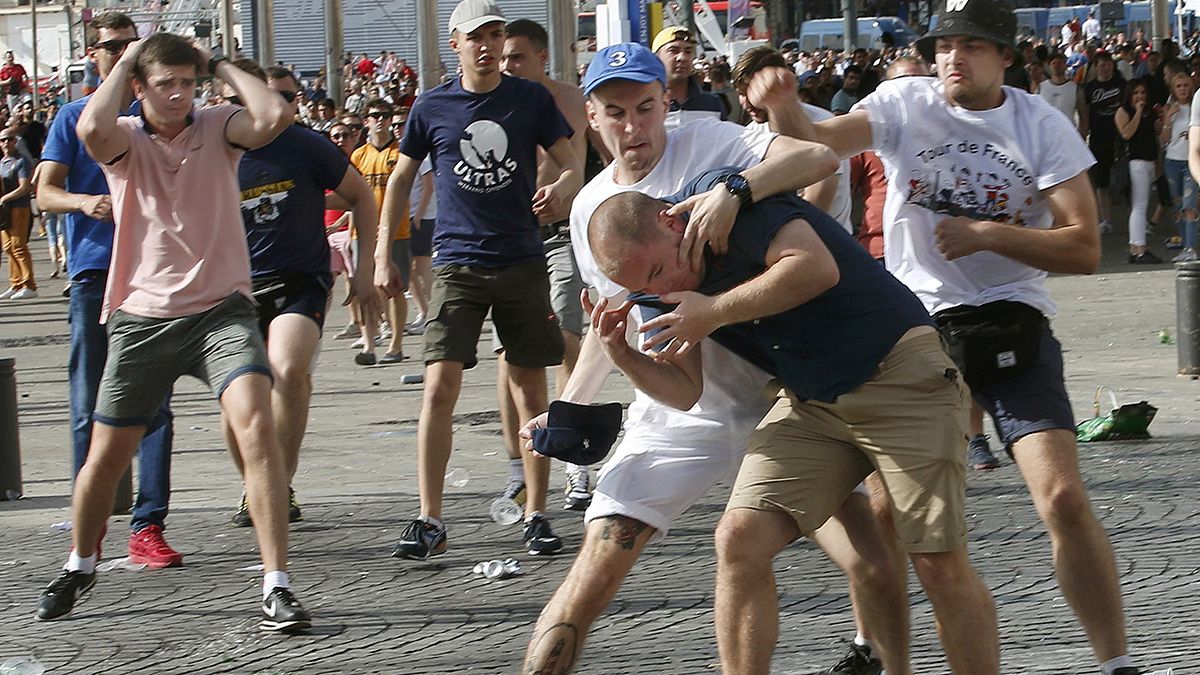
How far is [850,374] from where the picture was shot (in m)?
4.64

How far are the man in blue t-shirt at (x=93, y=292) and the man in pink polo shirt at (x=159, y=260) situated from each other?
1.98 feet

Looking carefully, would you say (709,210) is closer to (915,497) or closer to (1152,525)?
(915,497)

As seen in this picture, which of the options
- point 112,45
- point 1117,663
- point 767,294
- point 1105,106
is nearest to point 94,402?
point 112,45

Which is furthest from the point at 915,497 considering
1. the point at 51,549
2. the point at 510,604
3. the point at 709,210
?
the point at 51,549

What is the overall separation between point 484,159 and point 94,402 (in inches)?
71.9

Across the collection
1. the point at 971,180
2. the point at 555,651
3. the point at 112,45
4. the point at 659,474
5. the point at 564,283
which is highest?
the point at 112,45

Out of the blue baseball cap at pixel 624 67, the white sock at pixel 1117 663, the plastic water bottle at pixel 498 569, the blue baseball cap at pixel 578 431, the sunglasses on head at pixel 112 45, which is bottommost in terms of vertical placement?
the plastic water bottle at pixel 498 569

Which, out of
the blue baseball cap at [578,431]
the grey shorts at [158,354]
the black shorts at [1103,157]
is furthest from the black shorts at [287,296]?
the black shorts at [1103,157]

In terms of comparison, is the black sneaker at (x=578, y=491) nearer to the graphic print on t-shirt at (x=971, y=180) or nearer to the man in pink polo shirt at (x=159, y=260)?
the man in pink polo shirt at (x=159, y=260)

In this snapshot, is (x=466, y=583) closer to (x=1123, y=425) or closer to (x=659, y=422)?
(x=659, y=422)

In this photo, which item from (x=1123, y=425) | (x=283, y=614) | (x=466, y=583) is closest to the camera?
(x=283, y=614)

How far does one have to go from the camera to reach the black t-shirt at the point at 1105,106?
837 inches

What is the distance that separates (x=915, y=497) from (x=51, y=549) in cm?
445

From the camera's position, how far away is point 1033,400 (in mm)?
5215
